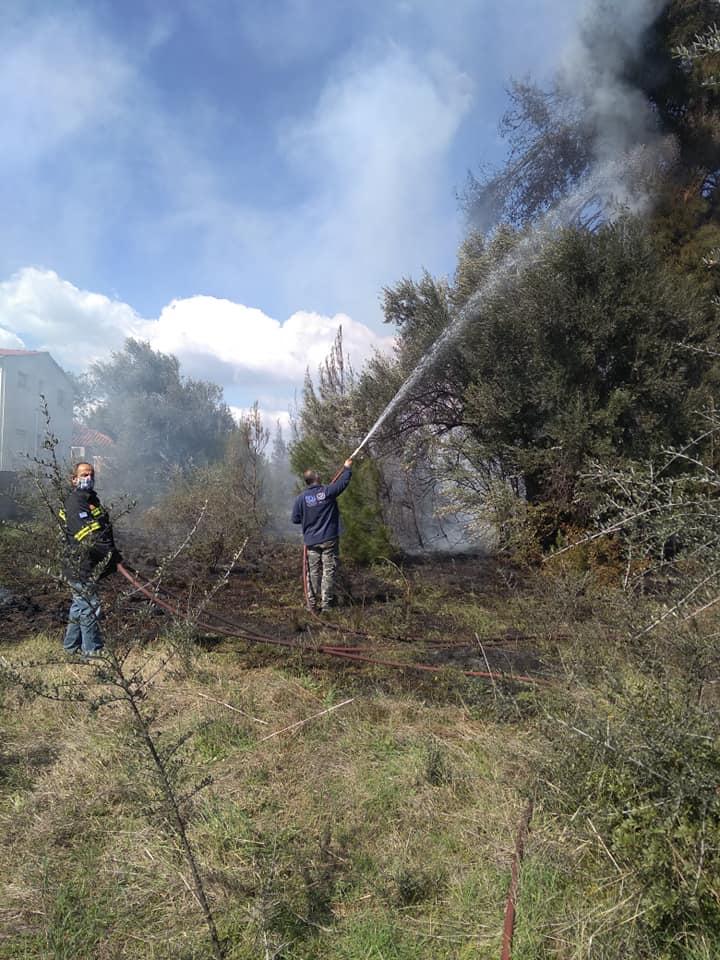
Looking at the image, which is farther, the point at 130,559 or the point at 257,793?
the point at 130,559

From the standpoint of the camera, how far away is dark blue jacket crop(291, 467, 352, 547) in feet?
25.7

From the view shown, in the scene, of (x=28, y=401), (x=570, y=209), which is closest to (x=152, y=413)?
(x=28, y=401)

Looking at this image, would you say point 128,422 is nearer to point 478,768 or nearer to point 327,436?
point 327,436

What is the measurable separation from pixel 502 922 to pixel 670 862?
0.62 metres

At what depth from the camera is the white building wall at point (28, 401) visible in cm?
2586

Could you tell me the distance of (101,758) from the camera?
356cm

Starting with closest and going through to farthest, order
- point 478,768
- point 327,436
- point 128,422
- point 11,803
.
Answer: point 11,803
point 478,768
point 327,436
point 128,422

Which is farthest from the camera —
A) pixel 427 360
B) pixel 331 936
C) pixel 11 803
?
pixel 427 360

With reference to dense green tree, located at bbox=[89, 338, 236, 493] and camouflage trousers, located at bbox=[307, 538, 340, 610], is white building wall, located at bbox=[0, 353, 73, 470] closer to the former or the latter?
dense green tree, located at bbox=[89, 338, 236, 493]

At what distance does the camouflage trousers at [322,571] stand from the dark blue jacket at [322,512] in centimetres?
10

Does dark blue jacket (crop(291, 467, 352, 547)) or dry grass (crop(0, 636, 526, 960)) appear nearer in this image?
dry grass (crop(0, 636, 526, 960))

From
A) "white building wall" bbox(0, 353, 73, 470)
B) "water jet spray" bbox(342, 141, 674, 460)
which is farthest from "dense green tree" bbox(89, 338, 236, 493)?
"water jet spray" bbox(342, 141, 674, 460)

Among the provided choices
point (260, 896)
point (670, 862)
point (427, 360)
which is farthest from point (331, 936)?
point (427, 360)

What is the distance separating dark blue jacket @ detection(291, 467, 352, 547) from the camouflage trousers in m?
0.10
